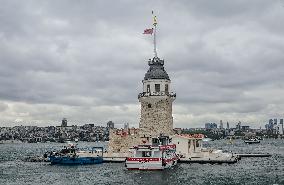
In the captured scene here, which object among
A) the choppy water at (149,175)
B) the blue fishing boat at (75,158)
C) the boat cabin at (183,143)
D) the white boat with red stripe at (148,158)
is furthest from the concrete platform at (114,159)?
the white boat with red stripe at (148,158)

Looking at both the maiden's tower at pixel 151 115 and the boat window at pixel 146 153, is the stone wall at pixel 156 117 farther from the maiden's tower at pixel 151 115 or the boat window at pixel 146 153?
the boat window at pixel 146 153

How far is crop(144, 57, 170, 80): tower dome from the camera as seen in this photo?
8468 cm

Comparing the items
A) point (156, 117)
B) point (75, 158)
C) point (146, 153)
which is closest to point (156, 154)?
point (146, 153)

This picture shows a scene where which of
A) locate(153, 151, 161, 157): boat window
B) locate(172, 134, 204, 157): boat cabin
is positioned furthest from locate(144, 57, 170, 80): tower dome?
locate(153, 151, 161, 157): boat window

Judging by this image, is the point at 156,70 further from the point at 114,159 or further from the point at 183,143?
the point at 114,159

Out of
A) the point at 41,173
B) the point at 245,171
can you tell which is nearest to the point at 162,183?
the point at 245,171

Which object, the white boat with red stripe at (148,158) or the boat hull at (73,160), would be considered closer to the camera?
the white boat with red stripe at (148,158)

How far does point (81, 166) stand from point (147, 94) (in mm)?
16200

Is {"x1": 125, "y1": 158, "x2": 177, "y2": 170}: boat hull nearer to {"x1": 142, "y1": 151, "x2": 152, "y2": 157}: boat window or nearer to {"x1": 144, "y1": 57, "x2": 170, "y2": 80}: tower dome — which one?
{"x1": 142, "y1": 151, "x2": 152, "y2": 157}: boat window

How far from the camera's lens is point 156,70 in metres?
85.4

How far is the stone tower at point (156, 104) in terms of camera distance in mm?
82500

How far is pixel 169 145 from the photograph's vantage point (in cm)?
7662

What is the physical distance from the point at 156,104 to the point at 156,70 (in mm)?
6257

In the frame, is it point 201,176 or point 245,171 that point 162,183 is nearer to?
point 201,176
